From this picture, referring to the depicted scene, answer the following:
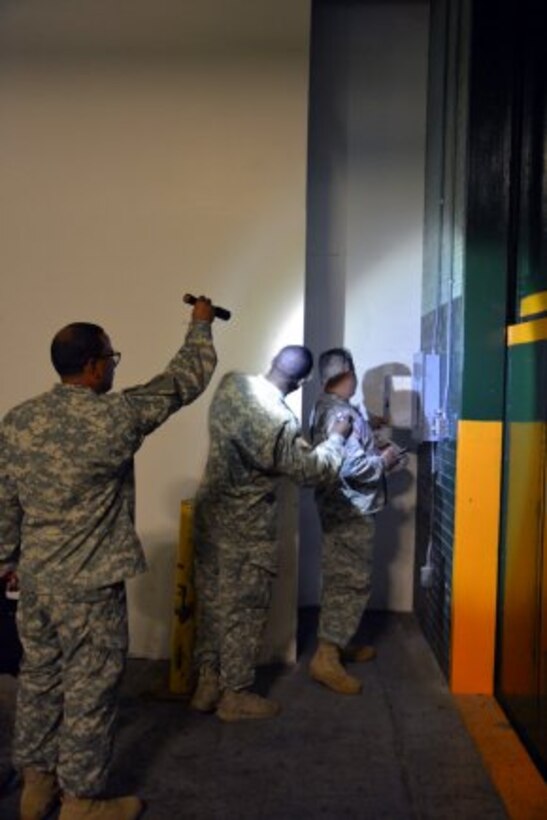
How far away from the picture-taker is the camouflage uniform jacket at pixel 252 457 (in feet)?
11.1

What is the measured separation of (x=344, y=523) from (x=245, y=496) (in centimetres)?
69

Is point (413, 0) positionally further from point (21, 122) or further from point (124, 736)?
point (124, 736)

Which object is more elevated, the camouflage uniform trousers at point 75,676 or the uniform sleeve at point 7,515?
the uniform sleeve at point 7,515

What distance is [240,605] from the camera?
11.4 ft

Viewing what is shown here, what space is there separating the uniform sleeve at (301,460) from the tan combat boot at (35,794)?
1514 millimetres

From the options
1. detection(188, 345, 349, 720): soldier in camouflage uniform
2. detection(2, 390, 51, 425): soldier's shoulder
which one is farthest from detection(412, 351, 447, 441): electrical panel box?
detection(2, 390, 51, 425): soldier's shoulder

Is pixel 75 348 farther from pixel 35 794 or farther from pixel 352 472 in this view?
pixel 352 472

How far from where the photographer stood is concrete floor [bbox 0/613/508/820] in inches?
108

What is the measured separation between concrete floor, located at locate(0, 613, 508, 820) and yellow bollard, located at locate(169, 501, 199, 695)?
112mm

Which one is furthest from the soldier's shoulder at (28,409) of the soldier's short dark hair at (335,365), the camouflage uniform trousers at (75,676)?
the soldier's short dark hair at (335,365)

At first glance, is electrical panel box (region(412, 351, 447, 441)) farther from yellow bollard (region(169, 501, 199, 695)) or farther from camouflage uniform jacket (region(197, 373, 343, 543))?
yellow bollard (region(169, 501, 199, 695))

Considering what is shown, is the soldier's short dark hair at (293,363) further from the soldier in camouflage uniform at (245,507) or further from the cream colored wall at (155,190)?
the cream colored wall at (155,190)

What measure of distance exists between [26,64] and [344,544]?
10.2 ft

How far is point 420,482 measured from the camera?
4820 millimetres
